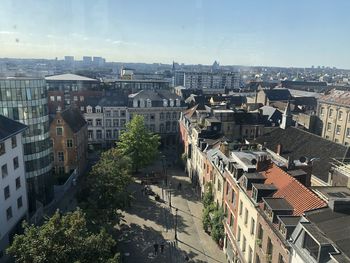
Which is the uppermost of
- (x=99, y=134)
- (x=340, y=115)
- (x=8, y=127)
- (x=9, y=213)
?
(x=8, y=127)

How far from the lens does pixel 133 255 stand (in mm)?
31328

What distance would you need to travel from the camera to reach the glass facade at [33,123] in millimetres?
37312

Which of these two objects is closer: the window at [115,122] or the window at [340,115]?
the window at [340,115]

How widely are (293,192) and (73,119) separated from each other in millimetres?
40818

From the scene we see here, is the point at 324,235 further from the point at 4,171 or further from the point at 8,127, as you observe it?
the point at 8,127

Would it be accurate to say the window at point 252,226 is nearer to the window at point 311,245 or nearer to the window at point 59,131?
the window at point 311,245

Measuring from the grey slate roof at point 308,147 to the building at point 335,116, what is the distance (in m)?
17.8

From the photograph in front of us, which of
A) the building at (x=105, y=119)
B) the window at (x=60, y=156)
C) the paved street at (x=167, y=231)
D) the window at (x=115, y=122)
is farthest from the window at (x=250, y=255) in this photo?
the window at (x=115, y=122)

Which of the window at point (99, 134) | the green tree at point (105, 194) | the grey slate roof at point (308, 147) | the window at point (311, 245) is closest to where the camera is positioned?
the window at point (311, 245)

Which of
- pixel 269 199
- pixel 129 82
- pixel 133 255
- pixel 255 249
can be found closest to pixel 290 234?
pixel 269 199

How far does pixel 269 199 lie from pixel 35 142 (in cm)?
3144

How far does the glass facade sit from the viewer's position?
37.3 meters

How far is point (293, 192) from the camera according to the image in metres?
22.3

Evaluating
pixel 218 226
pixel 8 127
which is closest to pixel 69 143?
pixel 8 127
